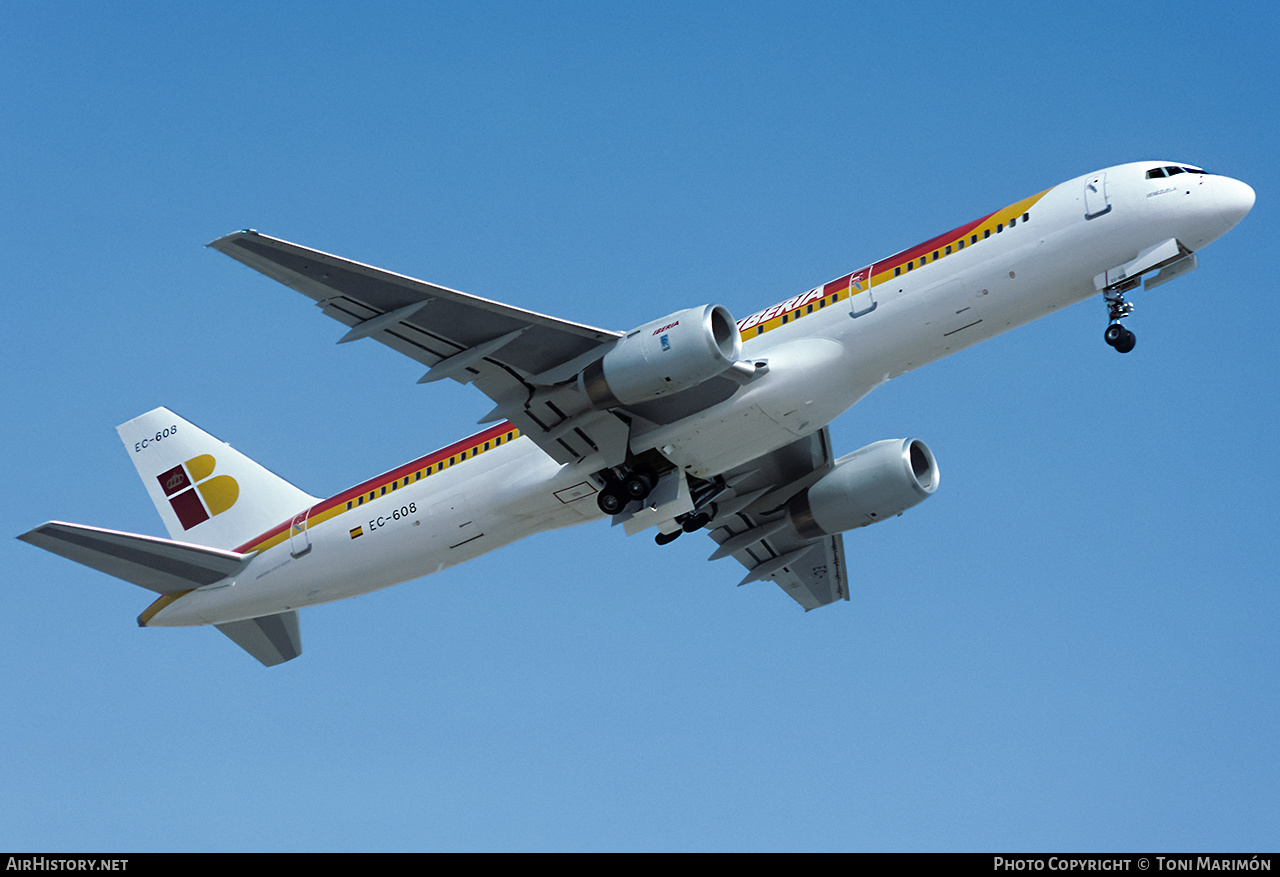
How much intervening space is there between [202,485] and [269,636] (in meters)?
4.24

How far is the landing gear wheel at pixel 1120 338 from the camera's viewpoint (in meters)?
26.4

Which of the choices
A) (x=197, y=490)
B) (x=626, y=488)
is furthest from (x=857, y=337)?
(x=197, y=490)

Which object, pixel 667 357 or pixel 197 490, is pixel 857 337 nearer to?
pixel 667 357

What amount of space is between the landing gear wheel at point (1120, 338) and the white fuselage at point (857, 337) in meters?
0.92

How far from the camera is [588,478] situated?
28297mm

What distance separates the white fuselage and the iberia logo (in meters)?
5.68

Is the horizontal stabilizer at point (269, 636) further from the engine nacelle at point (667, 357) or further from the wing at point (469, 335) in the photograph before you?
the engine nacelle at point (667, 357)

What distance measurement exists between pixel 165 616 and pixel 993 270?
20.4 metres

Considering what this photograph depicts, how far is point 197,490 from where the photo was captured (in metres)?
34.2

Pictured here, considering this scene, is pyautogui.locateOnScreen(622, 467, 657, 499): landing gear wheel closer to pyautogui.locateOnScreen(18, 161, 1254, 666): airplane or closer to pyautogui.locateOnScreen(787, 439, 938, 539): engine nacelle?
pyautogui.locateOnScreen(18, 161, 1254, 666): airplane

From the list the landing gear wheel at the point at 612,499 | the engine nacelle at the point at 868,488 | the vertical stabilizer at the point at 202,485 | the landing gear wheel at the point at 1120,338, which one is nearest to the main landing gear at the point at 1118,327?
the landing gear wheel at the point at 1120,338

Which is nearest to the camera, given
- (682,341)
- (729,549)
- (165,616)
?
(682,341)
